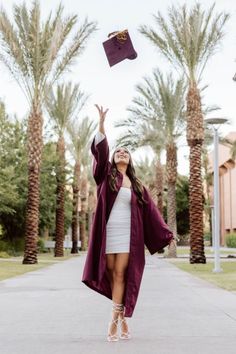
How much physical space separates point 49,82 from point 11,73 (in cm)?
160

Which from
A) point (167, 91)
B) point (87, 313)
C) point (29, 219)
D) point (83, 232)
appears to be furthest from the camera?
point (83, 232)

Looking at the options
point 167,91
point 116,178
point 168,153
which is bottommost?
point 116,178

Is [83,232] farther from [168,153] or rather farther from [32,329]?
[32,329]

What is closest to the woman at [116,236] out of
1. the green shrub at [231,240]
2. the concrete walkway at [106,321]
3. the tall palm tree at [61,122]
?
the concrete walkway at [106,321]

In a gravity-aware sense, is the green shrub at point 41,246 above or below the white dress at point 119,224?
above

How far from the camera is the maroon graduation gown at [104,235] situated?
23.3 ft

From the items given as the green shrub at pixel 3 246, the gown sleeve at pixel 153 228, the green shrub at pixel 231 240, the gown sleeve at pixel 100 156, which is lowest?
the gown sleeve at pixel 153 228

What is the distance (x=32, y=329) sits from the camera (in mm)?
8258

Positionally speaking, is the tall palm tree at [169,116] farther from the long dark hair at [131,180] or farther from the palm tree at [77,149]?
the long dark hair at [131,180]

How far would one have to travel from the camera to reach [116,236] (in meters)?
7.16

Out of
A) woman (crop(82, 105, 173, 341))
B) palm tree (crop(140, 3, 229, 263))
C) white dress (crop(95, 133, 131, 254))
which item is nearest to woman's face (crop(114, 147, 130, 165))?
woman (crop(82, 105, 173, 341))

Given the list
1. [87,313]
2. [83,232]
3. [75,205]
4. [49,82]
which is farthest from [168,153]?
[87,313]

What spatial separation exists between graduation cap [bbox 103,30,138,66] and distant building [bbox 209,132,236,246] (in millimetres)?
67827

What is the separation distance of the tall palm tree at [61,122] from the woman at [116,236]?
32.4 m
